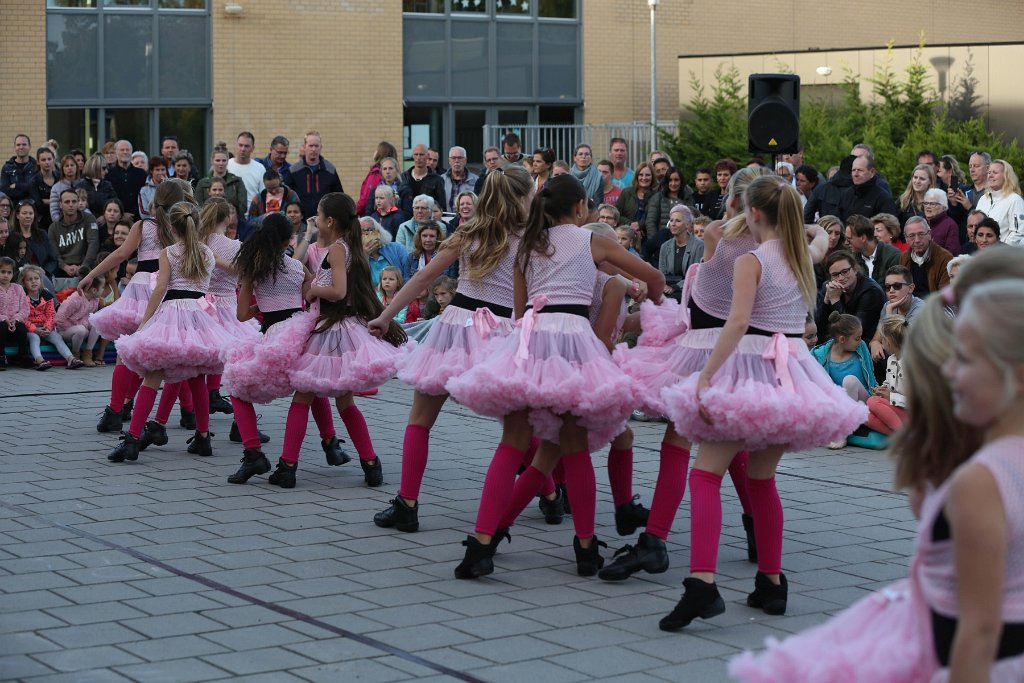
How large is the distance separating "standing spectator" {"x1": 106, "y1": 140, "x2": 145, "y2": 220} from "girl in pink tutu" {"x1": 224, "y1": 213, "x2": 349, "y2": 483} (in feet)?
32.1

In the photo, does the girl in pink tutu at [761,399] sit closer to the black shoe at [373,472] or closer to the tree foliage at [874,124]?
the black shoe at [373,472]

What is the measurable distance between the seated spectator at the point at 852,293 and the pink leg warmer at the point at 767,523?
5.33 m

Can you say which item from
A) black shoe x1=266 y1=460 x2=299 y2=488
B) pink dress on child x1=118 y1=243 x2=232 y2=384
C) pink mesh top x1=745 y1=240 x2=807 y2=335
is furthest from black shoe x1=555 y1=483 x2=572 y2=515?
pink dress on child x1=118 y1=243 x2=232 y2=384

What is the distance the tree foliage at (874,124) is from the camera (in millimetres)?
21000

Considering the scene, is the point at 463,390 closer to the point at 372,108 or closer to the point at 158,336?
the point at 158,336

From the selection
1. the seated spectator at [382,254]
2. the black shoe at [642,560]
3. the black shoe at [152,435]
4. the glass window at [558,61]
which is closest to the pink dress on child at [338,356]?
the black shoe at [152,435]

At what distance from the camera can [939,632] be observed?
9.75 ft

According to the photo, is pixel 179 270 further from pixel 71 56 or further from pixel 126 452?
pixel 71 56

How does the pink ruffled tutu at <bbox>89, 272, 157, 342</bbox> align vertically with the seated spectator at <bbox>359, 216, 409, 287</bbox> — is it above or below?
below

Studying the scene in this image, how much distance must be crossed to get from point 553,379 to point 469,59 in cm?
1969

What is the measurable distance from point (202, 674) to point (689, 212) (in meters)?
9.18

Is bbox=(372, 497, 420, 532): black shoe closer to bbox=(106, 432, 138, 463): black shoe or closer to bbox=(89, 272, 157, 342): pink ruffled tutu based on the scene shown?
bbox=(106, 432, 138, 463): black shoe

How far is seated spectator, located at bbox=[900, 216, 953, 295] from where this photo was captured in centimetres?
1213

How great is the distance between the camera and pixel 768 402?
5910 millimetres
